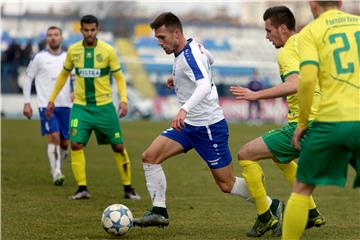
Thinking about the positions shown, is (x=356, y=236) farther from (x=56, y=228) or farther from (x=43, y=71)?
(x=43, y=71)

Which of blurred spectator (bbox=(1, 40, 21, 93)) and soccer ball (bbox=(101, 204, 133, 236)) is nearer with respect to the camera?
soccer ball (bbox=(101, 204, 133, 236))

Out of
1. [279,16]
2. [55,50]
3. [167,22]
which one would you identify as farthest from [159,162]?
[55,50]

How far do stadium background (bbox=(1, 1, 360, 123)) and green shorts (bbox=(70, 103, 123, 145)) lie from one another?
20018 millimetres

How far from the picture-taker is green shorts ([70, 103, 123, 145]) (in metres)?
11.6

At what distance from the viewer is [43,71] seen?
1445 cm

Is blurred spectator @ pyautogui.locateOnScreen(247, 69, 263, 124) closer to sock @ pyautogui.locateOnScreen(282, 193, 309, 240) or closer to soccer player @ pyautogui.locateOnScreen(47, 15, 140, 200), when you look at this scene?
soccer player @ pyautogui.locateOnScreen(47, 15, 140, 200)

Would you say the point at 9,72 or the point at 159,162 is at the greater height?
the point at 159,162

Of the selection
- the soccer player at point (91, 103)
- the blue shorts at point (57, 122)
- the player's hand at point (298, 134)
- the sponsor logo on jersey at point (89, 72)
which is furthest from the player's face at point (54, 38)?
the player's hand at point (298, 134)

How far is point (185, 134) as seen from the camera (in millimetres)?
9023

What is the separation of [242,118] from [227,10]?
20460 millimetres

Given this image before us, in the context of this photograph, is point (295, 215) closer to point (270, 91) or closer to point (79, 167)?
point (270, 91)

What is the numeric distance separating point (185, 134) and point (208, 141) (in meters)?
0.25

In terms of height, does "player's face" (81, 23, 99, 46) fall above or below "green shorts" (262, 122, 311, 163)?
above

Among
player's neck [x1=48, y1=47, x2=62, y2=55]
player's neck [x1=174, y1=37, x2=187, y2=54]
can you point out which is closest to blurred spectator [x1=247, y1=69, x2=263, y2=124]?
player's neck [x1=48, y1=47, x2=62, y2=55]
